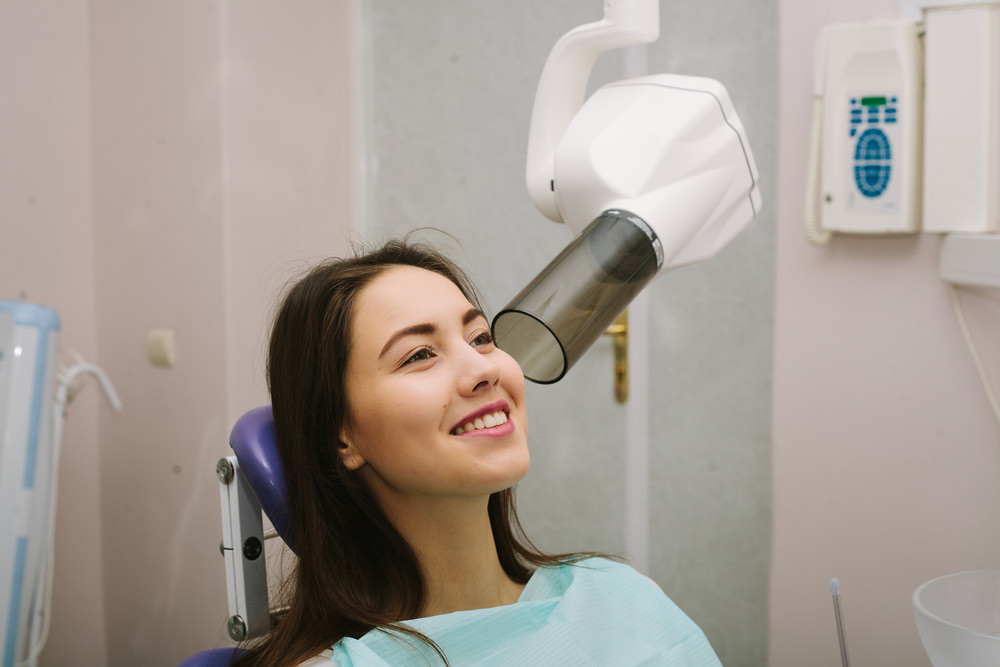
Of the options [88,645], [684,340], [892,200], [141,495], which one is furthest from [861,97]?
[88,645]

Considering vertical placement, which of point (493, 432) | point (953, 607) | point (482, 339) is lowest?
point (953, 607)

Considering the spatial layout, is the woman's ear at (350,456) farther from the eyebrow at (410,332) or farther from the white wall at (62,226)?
the white wall at (62,226)

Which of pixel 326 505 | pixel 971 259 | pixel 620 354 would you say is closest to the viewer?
pixel 326 505

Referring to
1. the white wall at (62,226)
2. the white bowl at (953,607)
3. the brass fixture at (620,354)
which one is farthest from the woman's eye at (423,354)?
the white wall at (62,226)

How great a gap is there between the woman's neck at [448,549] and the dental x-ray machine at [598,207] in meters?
0.16

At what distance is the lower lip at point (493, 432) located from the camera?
1.01 m

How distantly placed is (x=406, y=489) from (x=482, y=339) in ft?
0.73

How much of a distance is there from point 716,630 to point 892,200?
1.12 meters

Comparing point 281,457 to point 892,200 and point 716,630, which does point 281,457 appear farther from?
point 716,630

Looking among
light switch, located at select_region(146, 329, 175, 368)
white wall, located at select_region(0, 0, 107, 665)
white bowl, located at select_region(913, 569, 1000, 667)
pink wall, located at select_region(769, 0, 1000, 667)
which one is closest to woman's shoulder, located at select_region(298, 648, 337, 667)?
white bowl, located at select_region(913, 569, 1000, 667)

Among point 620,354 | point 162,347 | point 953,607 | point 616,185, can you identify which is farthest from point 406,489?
point 162,347

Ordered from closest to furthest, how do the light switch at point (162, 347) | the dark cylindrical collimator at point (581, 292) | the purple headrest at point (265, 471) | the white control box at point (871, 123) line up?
the dark cylindrical collimator at point (581, 292)
the purple headrest at point (265, 471)
the white control box at point (871, 123)
the light switch at point (162, 347)

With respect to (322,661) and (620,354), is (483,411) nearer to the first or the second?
(322,661)

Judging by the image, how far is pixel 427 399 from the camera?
1010mm
